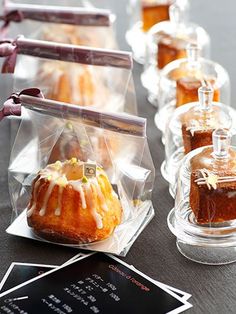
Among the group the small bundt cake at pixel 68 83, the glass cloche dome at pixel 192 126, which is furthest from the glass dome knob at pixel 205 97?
Result: the small bundt cake at pixel 68 83

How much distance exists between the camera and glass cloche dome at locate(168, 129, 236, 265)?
123 cm

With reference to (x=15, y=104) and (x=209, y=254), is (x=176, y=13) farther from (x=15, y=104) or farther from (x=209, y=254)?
(x=209, y=254)

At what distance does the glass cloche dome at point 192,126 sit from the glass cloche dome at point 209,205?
0.33 ft

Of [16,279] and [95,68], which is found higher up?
[95,68]

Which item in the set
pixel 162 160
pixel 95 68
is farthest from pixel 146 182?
pixel 95 68

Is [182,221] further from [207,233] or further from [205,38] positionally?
[205,38]

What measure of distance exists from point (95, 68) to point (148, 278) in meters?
0.61

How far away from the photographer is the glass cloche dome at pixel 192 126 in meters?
1.41

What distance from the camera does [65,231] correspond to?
1289 mm

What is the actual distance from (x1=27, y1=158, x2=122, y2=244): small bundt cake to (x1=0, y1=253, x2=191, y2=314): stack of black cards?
0.16 feet

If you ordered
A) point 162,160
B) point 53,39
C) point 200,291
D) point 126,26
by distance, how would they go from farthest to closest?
point 126,26, point 53,39, point 162,160, point 200,291

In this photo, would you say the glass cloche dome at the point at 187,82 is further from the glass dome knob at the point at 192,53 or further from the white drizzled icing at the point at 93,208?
the white drizzled icing at the point at 93,208

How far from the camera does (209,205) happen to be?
4.05 feet

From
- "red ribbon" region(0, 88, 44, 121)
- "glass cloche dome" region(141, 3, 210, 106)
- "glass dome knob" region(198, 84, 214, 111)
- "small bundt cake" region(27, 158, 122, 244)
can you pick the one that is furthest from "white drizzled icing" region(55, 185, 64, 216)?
"glass cloche dome" region(141, 3, 210, 106)
